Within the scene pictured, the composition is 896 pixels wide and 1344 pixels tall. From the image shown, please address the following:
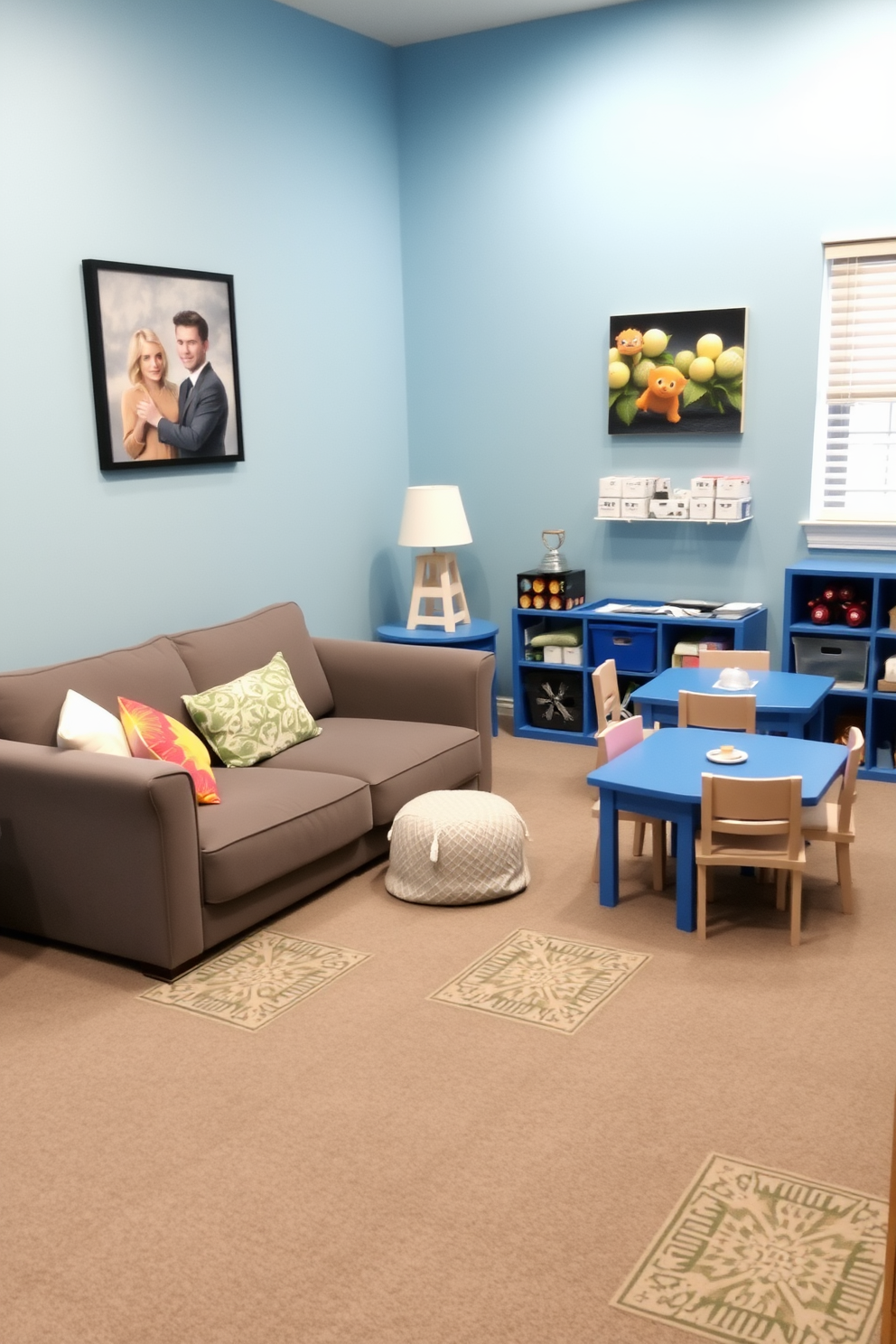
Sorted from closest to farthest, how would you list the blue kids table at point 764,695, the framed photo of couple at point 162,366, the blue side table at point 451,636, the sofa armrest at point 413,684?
the blue kids table at point 764,695 → the framed photo of couple at point 162,366 → the sofa armrest at point 413,684 → the blue side table at point 451,636

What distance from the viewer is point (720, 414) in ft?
19.1

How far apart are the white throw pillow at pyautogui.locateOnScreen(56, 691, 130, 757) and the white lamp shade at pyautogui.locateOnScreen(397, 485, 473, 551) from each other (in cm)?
237

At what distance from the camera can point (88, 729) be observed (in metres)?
3.88

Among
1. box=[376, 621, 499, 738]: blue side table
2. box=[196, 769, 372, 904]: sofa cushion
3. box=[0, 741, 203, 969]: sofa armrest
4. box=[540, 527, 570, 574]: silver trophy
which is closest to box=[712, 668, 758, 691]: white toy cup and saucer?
box=[376, 621, 499, 738]: blue side table

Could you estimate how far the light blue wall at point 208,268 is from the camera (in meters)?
4.45

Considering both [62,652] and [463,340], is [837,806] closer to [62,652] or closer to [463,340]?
[62,652]

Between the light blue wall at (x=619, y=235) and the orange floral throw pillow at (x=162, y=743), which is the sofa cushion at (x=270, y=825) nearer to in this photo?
the orange floral throw pillow at (x=162, y=743)

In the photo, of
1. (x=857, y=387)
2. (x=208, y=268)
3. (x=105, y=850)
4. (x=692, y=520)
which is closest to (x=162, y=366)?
(x=208, y=268)

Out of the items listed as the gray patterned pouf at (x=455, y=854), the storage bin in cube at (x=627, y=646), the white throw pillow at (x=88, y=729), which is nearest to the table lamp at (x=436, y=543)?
the storage bin in cube at (x=627, y=646)

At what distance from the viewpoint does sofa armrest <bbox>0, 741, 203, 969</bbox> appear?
11.5 ft

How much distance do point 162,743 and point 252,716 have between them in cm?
58

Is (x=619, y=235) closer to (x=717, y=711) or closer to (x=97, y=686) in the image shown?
(x=717, y=711)

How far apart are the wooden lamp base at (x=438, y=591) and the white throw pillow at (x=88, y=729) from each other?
242cm

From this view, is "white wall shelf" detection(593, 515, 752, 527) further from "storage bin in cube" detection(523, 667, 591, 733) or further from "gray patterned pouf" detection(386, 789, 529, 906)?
"gray patterned pouf" detection(386, 789, 529, 906)
